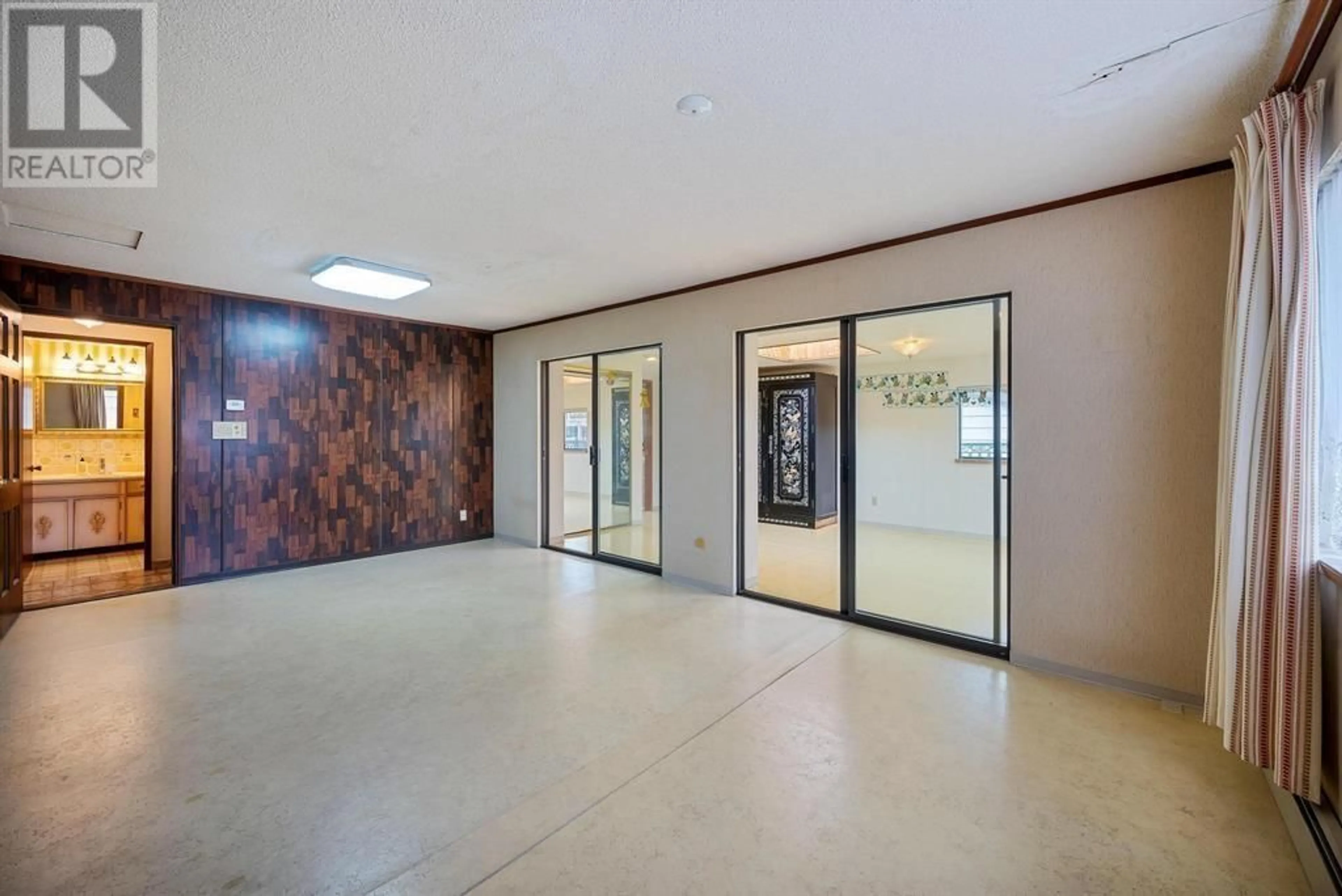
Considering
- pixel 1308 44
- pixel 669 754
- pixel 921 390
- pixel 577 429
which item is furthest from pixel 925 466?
pixel 669 754

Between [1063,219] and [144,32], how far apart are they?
404 centimetres

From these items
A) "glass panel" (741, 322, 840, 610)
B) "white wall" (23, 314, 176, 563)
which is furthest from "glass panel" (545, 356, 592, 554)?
"white wall" (23, 314, 176, 563)

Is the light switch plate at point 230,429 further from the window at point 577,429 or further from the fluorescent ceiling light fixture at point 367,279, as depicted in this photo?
the window at point 577,429

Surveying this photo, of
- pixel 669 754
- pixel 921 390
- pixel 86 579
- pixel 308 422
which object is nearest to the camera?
pixel 669 754

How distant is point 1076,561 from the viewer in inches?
118

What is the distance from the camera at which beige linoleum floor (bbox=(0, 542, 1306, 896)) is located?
1710 mm

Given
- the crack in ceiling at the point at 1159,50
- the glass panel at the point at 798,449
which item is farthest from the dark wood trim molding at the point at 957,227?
the glass panel at the point at 798,449

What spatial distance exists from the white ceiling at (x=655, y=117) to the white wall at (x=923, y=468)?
13.1 ft

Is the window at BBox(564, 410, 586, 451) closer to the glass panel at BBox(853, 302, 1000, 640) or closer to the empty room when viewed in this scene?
the empty room

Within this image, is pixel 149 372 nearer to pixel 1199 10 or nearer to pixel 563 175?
pixel 563 175

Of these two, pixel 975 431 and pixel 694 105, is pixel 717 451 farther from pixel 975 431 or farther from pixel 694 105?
pixel 975 431

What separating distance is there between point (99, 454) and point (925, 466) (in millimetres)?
9716

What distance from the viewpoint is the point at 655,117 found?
87.1 inches

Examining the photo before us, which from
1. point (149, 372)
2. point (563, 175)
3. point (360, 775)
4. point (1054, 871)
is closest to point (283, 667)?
point (360, 775)
